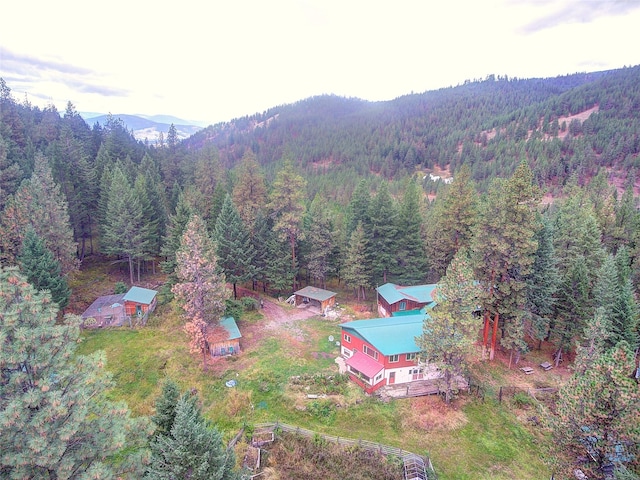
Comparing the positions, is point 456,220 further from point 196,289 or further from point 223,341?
point 196,289

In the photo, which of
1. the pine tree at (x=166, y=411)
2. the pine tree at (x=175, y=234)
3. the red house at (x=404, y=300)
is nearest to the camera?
the pine tree at (x=166, y=411)

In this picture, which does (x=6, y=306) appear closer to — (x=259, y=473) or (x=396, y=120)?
(x=259, y=473)

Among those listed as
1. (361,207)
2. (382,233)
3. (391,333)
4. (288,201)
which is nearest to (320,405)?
(391,333)

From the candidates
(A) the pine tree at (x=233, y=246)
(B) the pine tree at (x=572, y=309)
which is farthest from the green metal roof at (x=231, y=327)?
(B) the pine tree at (x=572, y=309)

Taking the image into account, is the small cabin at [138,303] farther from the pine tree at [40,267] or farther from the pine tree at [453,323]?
the pine tree at [453,323]

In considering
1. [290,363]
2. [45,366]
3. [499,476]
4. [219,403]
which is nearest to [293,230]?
[290,363]

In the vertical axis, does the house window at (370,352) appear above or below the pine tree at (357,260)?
below
